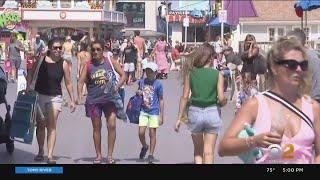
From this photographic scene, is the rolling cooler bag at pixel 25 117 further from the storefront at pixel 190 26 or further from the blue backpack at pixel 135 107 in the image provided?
the storefront at pixel 190 26

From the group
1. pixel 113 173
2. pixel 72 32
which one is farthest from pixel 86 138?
pixel 72 32

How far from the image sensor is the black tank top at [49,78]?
5.51 m

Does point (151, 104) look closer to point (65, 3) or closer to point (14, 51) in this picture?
point (14, 51)

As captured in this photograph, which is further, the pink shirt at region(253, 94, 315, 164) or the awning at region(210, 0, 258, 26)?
the awning at region(210, 0, 258, 26)

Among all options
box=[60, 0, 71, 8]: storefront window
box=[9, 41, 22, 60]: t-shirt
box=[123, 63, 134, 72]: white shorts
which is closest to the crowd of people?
box=[123, 63, 134, 72]: white shorts

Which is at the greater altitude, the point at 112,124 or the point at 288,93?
the point at 288,93

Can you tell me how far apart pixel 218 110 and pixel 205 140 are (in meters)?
0.24

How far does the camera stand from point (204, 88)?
4.84 meters

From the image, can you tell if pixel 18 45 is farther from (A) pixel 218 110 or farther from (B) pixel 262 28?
(B) pixel 262 28

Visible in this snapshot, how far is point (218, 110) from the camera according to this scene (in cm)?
490

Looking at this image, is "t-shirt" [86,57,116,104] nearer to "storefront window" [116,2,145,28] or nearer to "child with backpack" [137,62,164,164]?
"child with backpack" [137,62,164,164]

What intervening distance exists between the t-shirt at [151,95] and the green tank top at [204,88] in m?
0.88

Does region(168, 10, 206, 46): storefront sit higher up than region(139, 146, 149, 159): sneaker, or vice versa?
region(168, 10, 206, 46): storefront

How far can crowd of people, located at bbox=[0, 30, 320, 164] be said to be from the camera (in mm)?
2055
